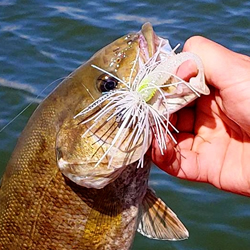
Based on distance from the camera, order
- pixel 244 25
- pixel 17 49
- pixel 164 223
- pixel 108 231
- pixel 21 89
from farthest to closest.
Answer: pixel 244 25, pixel 17 49, pixel 21 89, pixel 164 223, pixel 108 231

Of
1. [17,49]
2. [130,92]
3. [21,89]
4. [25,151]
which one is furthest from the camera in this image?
[17,49]

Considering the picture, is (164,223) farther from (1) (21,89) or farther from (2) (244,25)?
(2) (244,25)

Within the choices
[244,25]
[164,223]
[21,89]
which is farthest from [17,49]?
[164,223]

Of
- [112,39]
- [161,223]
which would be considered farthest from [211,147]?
[112,39]

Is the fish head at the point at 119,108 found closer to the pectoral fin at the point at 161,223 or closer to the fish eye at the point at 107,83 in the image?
the fish eye at the point at 107,83

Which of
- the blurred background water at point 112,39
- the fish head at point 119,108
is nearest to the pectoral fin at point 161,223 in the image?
the fish head at point 119,108

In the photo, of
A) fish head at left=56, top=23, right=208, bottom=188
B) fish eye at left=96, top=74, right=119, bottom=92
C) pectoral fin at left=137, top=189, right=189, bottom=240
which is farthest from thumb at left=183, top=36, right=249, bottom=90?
pectoral fin at left=137, top=189, right=189, bottom=240

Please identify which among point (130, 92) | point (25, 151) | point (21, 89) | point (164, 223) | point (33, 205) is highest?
point (130, 92)
